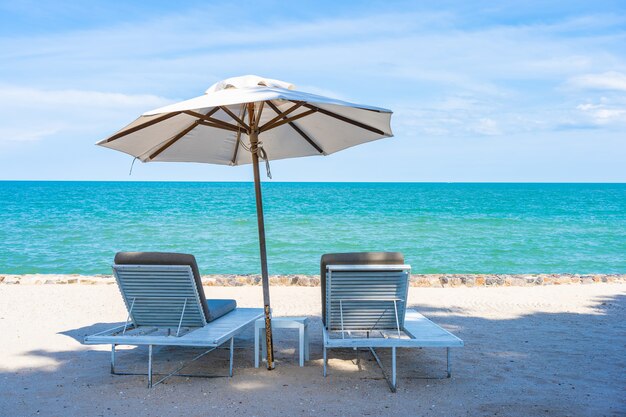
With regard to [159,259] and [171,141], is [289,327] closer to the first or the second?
[159,259]

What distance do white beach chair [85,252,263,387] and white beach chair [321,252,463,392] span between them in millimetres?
825

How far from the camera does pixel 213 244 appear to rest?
21.9 metres

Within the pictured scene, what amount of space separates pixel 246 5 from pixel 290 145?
757 cm

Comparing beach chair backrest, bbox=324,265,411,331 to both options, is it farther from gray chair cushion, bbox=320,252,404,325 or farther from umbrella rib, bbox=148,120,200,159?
umbrella rib, bbox=148,120,200,159

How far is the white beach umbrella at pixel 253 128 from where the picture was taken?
470 cm

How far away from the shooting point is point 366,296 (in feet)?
16.2

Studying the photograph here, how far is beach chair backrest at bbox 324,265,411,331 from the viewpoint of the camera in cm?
482

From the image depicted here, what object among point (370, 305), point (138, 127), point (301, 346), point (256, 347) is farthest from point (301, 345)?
point (138, 127)

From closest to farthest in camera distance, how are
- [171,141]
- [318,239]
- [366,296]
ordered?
[366,296]
[171,141]
[318,239]

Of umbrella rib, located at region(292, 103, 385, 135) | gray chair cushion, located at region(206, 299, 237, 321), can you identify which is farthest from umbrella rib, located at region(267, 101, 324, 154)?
gray chair cushion, located at region(206, 299, 237, 321)

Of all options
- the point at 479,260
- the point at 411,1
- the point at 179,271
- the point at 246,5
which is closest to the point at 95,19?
the point at 246,5

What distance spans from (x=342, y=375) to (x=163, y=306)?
1.56 m

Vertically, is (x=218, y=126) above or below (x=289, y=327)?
above

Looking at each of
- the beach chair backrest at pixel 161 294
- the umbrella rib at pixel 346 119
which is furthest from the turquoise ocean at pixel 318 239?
the beach chair backrest at pixel 161 294
